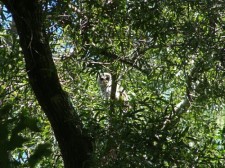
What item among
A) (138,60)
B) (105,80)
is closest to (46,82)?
(138,60)

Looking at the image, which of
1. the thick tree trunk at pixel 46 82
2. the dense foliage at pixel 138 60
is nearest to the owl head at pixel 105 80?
the dense foliage at pixel 138 60

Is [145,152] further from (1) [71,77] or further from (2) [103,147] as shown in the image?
(1) [71,77]

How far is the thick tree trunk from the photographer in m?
2.96

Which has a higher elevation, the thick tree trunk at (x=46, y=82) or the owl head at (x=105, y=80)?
the thick tree trunk at (x=46, y=82)

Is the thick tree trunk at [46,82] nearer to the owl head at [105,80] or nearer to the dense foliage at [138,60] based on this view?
the dense foliage at [138,60]

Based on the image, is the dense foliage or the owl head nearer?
the dense foliage

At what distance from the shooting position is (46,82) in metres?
3.07

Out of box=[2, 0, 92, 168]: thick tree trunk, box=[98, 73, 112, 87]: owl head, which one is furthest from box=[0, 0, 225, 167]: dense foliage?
box=[98, 73, 112, 87]: owl head

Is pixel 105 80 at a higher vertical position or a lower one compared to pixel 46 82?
lower

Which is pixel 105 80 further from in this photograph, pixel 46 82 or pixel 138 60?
pixel 46 82

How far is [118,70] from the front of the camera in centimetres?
415

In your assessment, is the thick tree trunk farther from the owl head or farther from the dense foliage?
the owl head

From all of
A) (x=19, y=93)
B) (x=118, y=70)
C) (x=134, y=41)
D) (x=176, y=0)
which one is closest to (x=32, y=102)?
(x=19, y=93)

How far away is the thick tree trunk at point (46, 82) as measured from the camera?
2.96 meters
